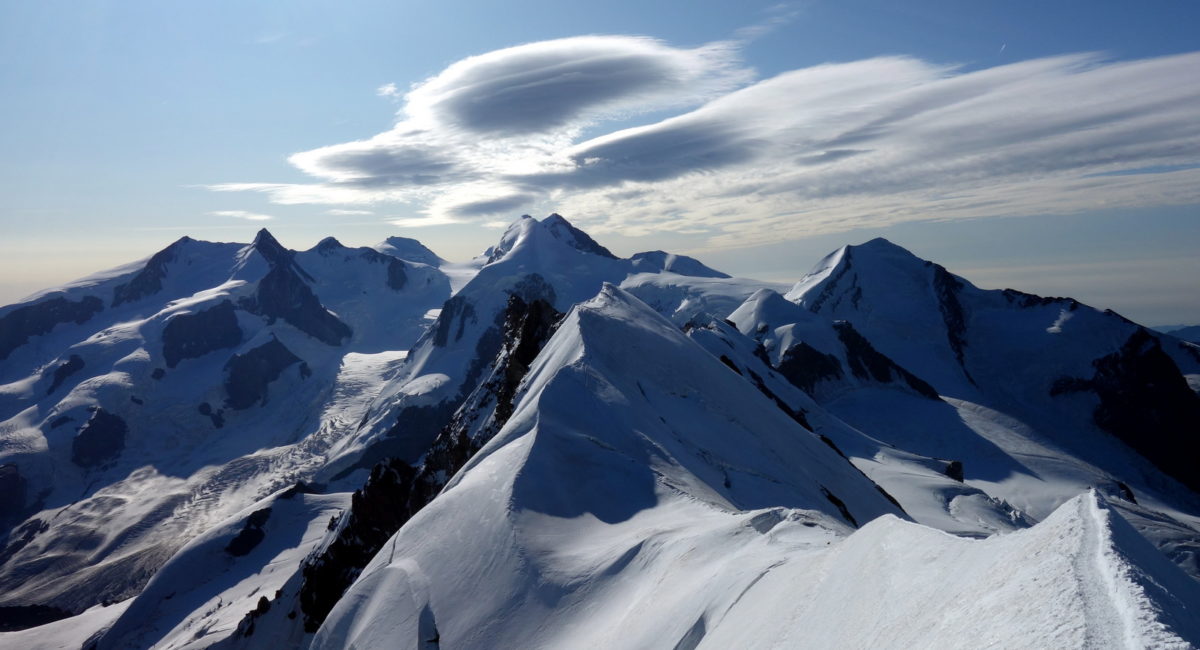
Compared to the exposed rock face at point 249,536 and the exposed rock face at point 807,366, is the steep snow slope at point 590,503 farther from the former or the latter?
the exposed rock face at point 807,366

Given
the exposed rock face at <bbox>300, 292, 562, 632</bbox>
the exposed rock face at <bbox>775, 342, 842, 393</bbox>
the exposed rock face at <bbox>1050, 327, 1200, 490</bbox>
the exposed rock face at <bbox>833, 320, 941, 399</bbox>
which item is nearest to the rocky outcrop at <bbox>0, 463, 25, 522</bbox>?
the exposed rock face at <bbox>300, 292, 562, 632</bbox>

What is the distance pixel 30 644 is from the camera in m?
81.9

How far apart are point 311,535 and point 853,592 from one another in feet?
266

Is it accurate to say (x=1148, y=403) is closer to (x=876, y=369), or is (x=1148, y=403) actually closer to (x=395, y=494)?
(x=876, y=369)

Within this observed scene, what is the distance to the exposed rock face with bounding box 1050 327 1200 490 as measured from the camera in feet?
406

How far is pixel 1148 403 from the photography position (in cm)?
12875

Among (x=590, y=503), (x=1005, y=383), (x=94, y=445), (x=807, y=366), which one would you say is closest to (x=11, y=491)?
(x=94, y=445)

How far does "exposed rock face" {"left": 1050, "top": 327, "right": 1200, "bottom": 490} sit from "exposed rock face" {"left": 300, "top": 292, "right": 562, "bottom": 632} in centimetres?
13761

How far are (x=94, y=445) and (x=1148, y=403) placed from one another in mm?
280519

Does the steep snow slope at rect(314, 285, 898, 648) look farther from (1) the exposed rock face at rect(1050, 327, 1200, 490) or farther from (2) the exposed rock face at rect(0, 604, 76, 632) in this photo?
(2) the exposed rock face at rect(0, 604, 76, 632)

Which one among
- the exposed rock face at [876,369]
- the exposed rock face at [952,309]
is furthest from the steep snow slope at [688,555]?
the exposed rock face at [952,309]

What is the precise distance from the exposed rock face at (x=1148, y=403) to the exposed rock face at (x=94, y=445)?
26320 centimetres

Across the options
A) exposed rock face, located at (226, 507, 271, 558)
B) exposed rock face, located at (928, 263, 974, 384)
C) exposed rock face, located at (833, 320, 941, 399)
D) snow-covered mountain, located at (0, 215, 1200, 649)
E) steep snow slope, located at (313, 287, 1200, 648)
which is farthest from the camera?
exposed rock face, located at (928, 263, 974, 384)

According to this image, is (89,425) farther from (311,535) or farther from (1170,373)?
(1170,373)
